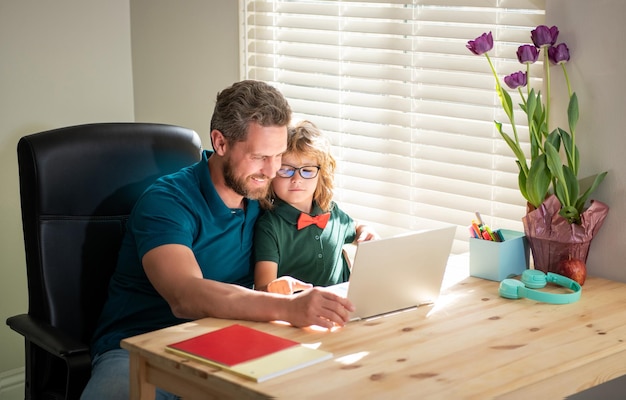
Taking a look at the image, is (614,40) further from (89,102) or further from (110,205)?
(89,102)

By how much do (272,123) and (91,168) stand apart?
52 centimetres

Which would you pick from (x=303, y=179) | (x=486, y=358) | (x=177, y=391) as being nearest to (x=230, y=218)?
(x=303, y=179)

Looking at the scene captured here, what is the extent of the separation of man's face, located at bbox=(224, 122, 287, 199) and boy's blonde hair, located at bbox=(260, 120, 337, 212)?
0.07 m

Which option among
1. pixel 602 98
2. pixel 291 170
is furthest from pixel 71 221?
pixel 602 98

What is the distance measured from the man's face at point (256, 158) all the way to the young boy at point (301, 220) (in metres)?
0.08

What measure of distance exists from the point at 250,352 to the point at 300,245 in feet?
2.50

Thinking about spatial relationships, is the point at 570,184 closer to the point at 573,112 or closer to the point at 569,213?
the point at 569,213

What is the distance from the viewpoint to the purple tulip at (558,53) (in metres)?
2.45

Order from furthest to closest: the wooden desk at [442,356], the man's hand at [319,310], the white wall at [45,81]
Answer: the white wall at [45,81] → the man's hand at [319,310] → the wooden desk at [442,356]

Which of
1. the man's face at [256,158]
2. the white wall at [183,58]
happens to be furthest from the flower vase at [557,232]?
the white wall at [183,58]

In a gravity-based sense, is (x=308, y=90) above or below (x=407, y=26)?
below

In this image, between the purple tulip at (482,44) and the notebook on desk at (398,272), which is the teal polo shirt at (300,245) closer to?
the notebook on desk at (398,272)

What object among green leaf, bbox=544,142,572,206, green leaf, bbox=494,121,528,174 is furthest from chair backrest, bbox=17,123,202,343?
green leaf, bbox=544,142,572,206

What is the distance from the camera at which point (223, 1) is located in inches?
140
